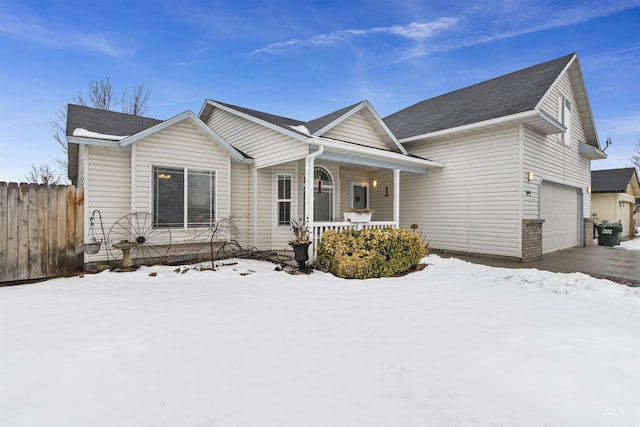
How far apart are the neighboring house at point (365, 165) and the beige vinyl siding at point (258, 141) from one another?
5 cm

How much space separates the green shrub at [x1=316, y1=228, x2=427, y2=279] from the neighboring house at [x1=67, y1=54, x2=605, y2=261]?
687 millimetres

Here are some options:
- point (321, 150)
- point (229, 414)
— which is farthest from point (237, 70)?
point (229, 414)

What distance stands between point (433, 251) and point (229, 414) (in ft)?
30.7

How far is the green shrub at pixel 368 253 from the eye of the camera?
6.27m

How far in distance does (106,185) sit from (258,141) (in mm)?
3997

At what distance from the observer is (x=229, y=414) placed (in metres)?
2.07

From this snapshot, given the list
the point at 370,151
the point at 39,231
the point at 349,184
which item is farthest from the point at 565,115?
the point at 39,231

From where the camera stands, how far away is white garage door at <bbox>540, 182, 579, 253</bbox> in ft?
33.2

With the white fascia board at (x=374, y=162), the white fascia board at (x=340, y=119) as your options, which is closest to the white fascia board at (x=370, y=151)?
the white fascia board at (x=374, y=162)

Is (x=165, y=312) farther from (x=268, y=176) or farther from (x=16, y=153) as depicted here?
(x=16, y=153)

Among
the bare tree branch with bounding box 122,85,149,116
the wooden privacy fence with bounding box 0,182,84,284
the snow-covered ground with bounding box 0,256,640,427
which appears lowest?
the snow-covered ground with bounding box 0,256,640,427

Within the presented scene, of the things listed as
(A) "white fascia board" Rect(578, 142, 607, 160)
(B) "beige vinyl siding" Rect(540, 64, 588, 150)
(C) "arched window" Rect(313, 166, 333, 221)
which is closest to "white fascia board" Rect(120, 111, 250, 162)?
(C) "arched window" Rect(313, 166, 333, 221)

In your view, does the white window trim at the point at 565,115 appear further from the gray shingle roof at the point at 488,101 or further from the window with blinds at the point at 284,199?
the window with blinds at the point at 284,199

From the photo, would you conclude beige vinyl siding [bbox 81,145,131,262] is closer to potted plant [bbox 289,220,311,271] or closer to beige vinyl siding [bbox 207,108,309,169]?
beige vinyl siding [bbox 207,108,309,169]
